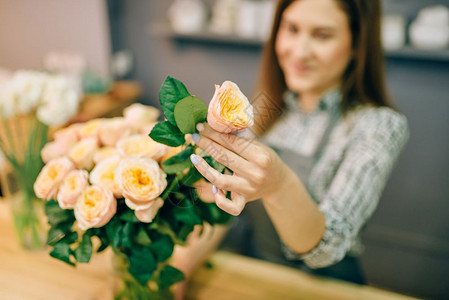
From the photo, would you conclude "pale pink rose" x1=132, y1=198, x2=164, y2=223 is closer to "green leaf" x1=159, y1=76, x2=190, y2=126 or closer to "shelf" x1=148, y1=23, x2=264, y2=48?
"green leaf" x1=159, y1=76, x2=190, y2=126

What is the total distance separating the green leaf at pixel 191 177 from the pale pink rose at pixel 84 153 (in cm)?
19

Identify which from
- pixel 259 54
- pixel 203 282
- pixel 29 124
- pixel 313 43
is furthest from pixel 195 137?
pixel 259 54

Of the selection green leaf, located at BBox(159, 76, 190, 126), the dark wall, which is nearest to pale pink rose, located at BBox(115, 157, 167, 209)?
green leaf, located at BBox(159, 76, 190, 126)

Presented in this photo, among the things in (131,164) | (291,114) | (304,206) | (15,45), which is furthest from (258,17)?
(131,164)

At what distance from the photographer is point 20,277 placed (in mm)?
796

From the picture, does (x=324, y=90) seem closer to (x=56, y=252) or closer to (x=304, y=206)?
(x=304, y=206)

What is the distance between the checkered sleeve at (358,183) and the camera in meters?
0.75

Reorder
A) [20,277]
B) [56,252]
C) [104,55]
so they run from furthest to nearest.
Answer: [104,55]
[20,277]
[56,252]

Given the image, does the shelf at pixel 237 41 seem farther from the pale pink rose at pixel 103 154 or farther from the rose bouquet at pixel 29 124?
the pale pink rose at pixel 103 154

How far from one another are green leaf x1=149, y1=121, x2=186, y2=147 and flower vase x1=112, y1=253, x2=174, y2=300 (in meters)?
0.30

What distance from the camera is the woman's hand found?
447mm

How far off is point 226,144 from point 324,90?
852mm

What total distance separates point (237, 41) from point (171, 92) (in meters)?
1.77

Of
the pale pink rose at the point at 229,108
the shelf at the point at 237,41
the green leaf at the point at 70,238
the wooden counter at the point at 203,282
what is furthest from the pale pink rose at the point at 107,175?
the shelf at the point at 237,41
